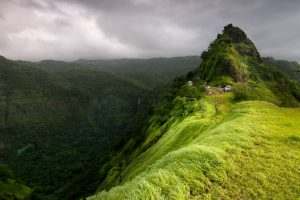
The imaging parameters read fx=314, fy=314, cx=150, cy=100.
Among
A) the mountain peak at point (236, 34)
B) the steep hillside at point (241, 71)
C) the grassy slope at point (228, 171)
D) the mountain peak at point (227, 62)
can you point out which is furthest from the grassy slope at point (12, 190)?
the grassy slope at point (228, 171)

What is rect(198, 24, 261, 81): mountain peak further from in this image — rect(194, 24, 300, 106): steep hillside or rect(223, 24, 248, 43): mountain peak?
rect(223, 24, 248, 43): mountain peak

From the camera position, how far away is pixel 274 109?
30891 millimetres

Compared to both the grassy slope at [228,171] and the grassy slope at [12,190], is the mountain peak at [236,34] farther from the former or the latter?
the grassy slope at [228,171]

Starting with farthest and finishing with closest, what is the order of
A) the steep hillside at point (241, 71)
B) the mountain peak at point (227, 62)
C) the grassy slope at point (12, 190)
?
the grassy slope at point (12, 190)
the mountain peak at point (227, 62)
the steep hillside at point (241, 71)

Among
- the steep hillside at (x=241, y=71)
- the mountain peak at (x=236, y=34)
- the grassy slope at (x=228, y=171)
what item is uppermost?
the mountain peak at (x=236, y=34)

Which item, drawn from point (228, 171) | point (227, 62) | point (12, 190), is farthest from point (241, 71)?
point (12, 190)

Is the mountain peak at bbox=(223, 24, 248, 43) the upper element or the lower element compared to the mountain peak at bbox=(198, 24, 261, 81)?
upper

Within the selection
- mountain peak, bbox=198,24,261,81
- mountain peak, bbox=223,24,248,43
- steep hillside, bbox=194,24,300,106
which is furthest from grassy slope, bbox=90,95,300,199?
mountain peak, bbox=223,24,248,43

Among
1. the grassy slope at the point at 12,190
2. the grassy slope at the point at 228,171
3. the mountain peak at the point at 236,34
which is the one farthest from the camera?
the mountain peak at the point at 236,34

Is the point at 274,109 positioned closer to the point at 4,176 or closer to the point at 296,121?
the point at 296,121

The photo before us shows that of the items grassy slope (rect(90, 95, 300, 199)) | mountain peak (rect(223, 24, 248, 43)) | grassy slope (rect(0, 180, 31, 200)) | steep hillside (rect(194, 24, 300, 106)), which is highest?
mountain peak (rect(223, 24, 248, 43))

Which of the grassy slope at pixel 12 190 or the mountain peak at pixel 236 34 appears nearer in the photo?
the grassy slope at pixel 12 190

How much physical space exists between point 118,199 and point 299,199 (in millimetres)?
7646

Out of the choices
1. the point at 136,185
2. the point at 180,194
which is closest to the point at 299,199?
the point at 180,194
